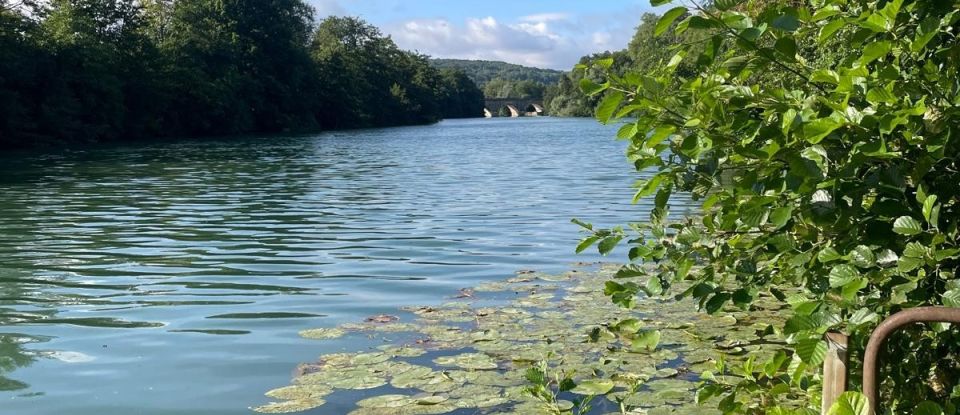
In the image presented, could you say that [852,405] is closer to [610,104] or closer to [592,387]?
[610,104]

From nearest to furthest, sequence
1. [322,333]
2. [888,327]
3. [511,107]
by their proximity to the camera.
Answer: [888,327] → [322,333] → [511,107]

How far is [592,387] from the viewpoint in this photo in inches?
213

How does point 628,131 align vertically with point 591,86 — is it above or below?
below

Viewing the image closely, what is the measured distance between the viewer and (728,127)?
3033mm

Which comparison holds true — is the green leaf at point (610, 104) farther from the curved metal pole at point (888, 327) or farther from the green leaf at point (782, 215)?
the curved metal pole at point (888, 327)

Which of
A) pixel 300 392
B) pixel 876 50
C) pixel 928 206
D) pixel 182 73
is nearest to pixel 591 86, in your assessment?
pixel 876 50

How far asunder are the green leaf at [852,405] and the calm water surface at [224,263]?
136 inches

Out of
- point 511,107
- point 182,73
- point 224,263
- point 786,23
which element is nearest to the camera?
point 786,23

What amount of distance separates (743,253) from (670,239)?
30cm

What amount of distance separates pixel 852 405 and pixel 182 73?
61673 mm

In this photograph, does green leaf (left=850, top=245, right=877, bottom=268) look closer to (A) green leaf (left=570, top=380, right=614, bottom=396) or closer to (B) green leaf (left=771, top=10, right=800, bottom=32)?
(B) green leaf (left=771, top=10, right=800, bottom=32)

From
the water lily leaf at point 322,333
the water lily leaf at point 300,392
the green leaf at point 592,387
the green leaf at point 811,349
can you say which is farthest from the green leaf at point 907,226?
the water lily leaf at point 322,333

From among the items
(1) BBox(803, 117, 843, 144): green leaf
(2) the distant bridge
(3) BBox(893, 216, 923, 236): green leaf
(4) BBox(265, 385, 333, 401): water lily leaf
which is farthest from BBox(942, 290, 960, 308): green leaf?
(2) the distant bridge

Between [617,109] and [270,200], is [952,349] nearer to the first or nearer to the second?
[617,109]
